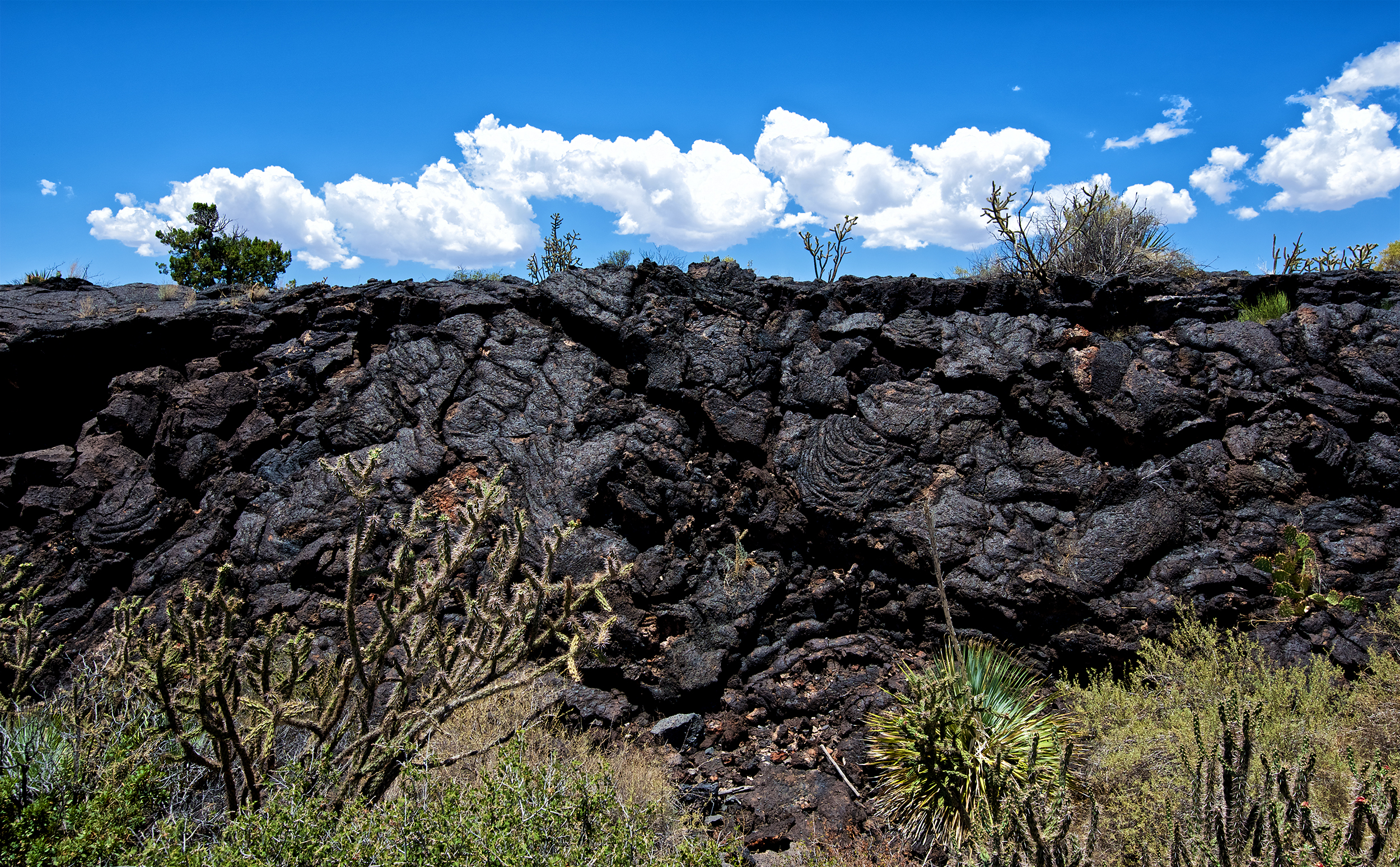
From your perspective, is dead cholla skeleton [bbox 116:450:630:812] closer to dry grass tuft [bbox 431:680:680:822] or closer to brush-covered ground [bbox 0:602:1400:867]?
brush-covered ground [bbox 0:602:1400:867]

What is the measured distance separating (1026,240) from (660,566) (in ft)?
24.8

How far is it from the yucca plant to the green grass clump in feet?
19.8

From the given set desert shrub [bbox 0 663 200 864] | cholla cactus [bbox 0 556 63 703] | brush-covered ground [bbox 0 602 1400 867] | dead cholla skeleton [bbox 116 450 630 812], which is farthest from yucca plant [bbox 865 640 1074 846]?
cholla cactus [bbox 0 556 63 703]

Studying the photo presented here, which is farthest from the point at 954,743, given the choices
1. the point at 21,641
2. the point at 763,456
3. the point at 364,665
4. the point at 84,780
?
the point at 21,641

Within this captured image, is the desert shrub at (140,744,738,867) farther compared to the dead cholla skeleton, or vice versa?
the dead cholla skeleton

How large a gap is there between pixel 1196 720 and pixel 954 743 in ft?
5.78

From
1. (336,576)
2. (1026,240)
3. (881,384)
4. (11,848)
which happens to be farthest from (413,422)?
(1026,240)

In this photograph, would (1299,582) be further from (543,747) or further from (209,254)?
(209,254)

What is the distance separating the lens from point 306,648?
5.37 m

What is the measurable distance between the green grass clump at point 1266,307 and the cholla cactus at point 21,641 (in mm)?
13062

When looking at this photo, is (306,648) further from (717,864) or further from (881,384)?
(881,384)

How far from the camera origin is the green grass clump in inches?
356

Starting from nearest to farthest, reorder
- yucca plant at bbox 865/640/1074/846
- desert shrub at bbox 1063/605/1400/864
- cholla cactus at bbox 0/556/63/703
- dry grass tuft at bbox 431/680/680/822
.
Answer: desert shrub at bbox 1063/605/1400/864
yucca plant at bbox 865/640/1074/846
dry grass tuft at bbox 431/680/680/822
cholla cactus at bbox 0/556/63/703

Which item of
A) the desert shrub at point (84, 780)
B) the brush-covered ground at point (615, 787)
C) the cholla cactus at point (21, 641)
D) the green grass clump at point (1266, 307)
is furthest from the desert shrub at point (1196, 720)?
the cholla cactus at point (21, 641)
